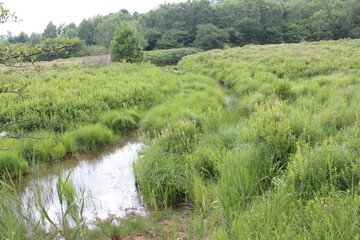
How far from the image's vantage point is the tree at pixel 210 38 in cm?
5092

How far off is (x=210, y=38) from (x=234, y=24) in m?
12.7

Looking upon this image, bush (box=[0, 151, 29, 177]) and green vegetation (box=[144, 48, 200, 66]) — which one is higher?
green vegetation (box=[144, 48, 200, 66])

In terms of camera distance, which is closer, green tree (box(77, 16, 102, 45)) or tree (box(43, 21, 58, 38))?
green tree (box(77, 16, 102, 45))

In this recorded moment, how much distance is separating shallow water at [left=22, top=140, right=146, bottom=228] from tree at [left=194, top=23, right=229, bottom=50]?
4855 centimetres

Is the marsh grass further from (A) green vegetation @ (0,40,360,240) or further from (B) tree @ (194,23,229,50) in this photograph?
(B) tree @ (194,23,229,50)

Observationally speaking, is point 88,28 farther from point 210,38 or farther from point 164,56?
point 164,56

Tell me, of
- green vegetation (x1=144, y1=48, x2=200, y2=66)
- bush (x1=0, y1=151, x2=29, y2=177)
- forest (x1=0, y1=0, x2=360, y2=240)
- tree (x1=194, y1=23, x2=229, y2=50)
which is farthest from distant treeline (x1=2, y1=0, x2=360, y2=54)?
bush (x1=0, y1=151, x2=29, y2=177)

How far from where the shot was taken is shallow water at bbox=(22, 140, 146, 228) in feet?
12.1

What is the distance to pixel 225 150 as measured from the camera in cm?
426

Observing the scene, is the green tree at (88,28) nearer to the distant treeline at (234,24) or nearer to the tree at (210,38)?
the distant treeline at (234,24)

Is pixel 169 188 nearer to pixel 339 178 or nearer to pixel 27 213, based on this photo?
pixel 27 213

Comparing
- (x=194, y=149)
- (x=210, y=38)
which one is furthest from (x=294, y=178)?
(x=210, y=38)

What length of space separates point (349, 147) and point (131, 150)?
456 cm

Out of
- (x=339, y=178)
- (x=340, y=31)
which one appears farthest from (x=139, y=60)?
(x=340, y=31)
